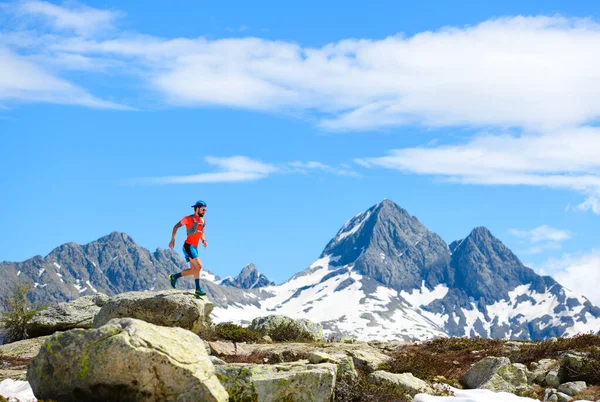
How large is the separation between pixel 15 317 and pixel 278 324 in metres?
12.2

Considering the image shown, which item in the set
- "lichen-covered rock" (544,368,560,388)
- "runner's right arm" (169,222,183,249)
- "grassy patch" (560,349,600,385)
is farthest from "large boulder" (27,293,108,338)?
"grassy patch" (560,349,600,385)

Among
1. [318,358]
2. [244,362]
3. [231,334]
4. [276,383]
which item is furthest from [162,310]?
[276,383]

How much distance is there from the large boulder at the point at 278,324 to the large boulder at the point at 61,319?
7144 mm

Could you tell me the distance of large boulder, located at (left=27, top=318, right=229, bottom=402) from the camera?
1184 centimetres

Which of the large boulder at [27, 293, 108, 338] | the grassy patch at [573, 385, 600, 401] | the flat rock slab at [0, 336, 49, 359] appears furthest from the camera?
the large boulder at [27, 293, 108, 338]

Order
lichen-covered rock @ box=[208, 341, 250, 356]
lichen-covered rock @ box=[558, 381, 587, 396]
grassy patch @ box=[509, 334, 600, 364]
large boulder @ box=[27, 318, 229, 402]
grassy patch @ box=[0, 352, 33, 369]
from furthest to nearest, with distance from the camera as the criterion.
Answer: grassy patch @ box=[509, 334, 600, 364] → lichen-covered rock @ box=[208, 341, 250, 356] → grassy patch @ box=[0, 352, 33, 369] → lichen-covered rock @ box=[558, 381, 587, 396] → large boulder @ box=[27, 318, 229, 402]

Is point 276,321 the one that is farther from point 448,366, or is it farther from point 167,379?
point 167,379

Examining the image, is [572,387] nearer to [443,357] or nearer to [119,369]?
[443,357]

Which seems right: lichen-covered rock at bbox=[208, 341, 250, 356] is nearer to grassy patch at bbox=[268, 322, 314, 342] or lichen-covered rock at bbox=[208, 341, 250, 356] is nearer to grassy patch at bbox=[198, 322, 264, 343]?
grassy patch at bbox=[198, 322, 264, 343]

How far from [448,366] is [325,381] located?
29.3 feet

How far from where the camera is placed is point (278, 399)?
14375mm

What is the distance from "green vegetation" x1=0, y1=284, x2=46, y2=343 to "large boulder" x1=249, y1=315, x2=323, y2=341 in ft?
33.8

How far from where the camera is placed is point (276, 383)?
1448cm

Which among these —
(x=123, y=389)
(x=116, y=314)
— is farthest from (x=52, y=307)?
(x=123, y=389)
